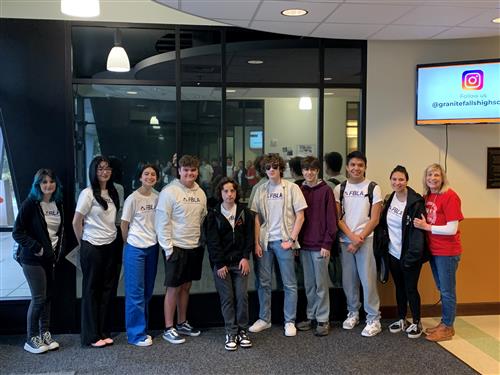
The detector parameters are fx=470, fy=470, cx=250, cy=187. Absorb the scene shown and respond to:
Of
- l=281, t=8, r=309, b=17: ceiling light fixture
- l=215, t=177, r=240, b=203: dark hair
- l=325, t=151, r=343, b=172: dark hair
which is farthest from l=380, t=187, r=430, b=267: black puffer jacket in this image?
l=281, t=8, r=309, b=17: ceiling light fixture

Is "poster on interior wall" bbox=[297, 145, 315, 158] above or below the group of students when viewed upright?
above

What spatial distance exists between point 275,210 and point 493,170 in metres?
2.35

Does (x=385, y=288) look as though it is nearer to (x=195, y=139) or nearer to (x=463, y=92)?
(x=463, y=92)

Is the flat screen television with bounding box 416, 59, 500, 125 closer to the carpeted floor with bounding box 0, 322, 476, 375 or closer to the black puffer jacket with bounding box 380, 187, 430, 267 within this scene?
the black puffer jacket with bounding box 380, 187, 430, 267

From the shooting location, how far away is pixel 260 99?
453 cm

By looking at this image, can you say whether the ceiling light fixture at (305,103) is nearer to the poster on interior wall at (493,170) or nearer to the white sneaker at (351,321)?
the poster on interior wall at (493,170)

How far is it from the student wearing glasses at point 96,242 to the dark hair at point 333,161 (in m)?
2.03

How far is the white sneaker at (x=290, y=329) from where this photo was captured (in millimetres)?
4152

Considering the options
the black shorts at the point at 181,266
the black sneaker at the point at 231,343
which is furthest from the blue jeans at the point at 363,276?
the black shorts at the point at 181,266

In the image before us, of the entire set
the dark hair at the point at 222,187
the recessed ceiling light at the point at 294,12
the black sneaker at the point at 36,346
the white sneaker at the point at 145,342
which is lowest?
the white sneaker at the point at 145,342

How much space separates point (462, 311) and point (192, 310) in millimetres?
2713

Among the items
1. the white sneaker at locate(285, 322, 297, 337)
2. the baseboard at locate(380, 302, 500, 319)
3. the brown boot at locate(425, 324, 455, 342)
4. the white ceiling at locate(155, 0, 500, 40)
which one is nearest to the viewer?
the white ceiling at locate(155, 0, 500, 40)

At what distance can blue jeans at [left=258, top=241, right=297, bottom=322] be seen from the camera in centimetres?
414

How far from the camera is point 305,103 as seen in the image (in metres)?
4.58
